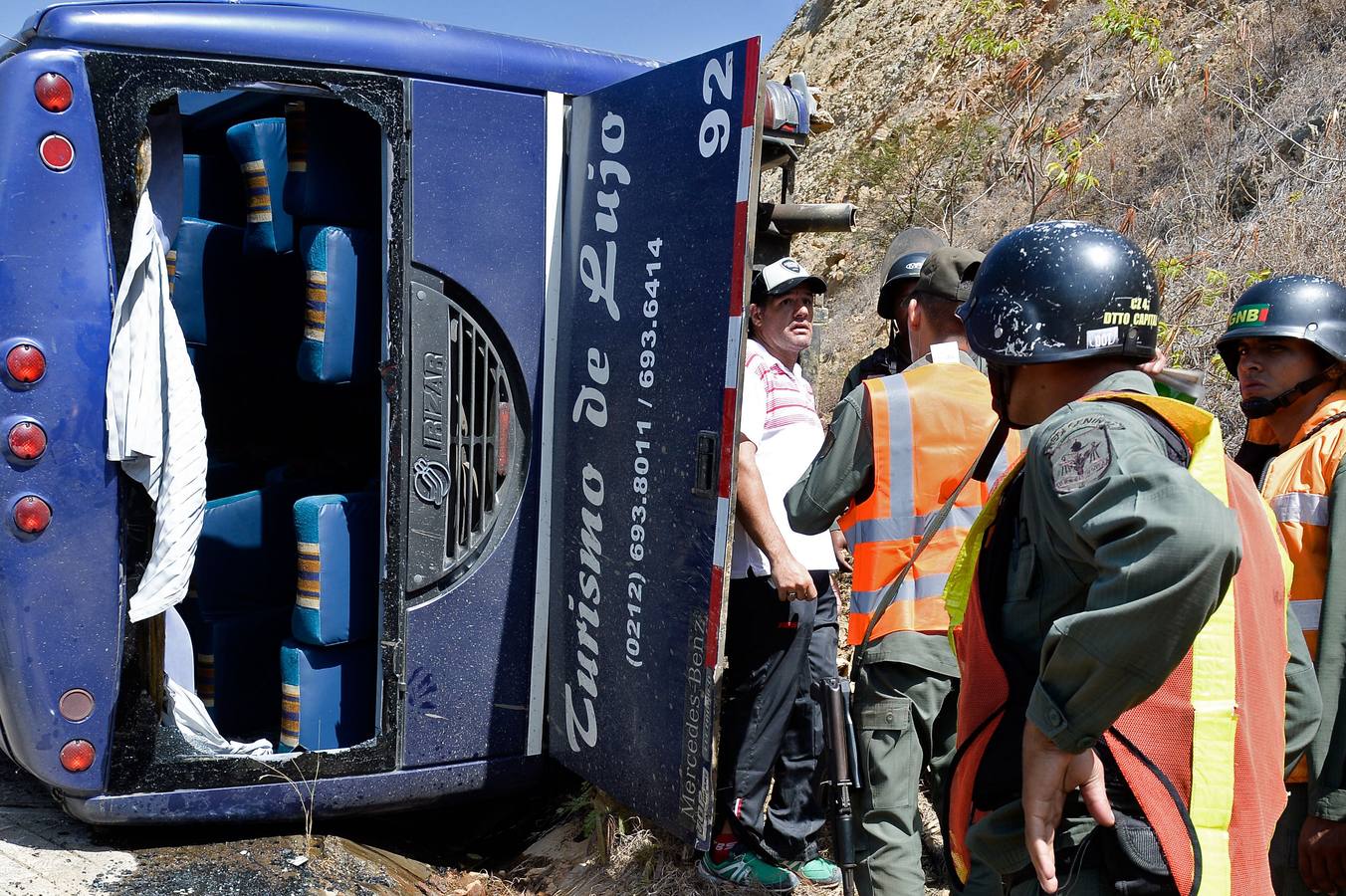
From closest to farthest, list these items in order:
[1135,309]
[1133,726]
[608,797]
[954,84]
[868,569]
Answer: [1133,726] < [1135,309] < [868,569] < [608,797] < [954,84]

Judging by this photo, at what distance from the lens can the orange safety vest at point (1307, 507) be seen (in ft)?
8.28

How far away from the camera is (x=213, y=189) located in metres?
4.62

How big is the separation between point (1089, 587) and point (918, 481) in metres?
1.26

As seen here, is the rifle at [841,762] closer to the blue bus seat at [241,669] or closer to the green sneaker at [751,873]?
the green sneaker at [751,873]

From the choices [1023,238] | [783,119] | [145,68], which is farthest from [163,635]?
[1023,238]

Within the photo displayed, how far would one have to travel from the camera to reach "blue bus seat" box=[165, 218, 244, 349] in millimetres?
4277

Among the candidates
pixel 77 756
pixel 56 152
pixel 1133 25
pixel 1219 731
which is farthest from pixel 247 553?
pixel 1133 25

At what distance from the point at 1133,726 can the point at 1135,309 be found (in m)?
0.61

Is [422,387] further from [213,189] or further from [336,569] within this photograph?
[213,189]

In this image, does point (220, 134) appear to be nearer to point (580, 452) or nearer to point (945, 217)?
point (580, 452)

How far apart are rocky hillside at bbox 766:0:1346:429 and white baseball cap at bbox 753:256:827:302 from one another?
162cm

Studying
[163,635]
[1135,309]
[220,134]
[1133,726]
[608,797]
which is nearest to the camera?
[1133,726]

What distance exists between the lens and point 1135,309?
69.3 inches

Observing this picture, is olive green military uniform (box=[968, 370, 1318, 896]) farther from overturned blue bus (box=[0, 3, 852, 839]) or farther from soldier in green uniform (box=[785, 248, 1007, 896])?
overturned blue bus (box=[0, 3, 852, 839])
